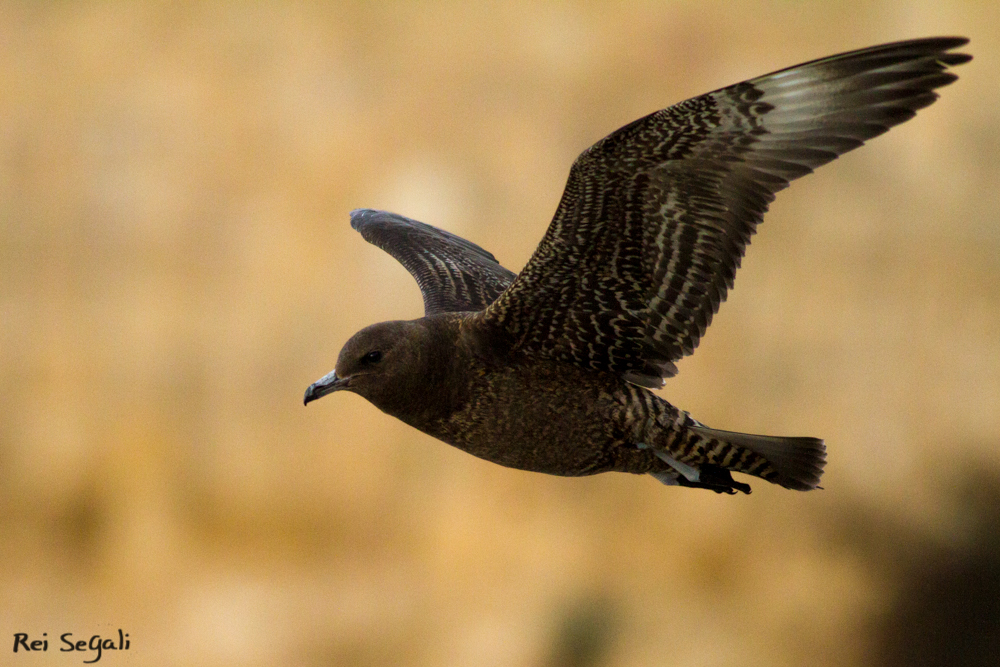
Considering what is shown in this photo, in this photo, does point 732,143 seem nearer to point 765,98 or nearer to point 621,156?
point 765,98

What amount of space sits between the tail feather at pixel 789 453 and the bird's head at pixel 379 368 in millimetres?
917

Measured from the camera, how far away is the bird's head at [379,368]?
277cm

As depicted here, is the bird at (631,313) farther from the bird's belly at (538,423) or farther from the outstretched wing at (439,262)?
the outstretched wing at (439,262)

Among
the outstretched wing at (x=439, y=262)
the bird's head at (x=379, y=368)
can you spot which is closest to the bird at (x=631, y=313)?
the bird's head at (x=379, y=368)

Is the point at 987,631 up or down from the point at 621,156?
down

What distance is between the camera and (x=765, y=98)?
254cm

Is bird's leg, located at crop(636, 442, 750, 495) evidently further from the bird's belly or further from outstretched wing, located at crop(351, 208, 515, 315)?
outstretched wing, located at crop(351, 208, 515, 315)

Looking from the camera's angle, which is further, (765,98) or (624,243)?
(624,243)

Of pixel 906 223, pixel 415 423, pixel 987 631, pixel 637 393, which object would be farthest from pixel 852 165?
pixel 415 423

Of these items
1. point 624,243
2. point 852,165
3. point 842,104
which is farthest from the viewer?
point 852,165

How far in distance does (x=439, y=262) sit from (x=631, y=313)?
1.23 metres

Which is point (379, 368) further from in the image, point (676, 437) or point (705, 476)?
point (705, 476)

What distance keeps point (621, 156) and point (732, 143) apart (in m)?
0.30

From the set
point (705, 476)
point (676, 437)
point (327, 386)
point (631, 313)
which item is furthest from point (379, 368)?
point (705, 476)
